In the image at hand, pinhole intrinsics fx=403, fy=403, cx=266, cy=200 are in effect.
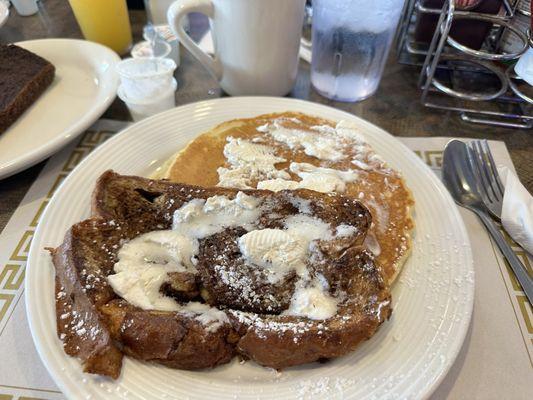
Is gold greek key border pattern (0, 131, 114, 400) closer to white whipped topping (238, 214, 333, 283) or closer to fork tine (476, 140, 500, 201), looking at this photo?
white whipped topping (238, 214, 333, 283)

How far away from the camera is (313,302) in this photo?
1002 mm

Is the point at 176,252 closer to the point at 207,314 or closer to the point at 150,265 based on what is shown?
the point at 150,265

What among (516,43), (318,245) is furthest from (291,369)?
(516,43)

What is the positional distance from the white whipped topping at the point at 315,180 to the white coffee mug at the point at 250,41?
1.91ft

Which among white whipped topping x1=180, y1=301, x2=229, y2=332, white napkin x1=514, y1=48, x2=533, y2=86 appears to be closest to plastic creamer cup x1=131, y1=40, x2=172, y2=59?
white whipped topping x1=180, y1=301, x2=229, y2=332

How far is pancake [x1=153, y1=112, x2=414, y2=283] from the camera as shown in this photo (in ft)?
4.17

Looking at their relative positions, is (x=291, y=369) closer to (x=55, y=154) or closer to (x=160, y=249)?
(x=160, y=249)

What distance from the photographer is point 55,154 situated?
5.41 feet

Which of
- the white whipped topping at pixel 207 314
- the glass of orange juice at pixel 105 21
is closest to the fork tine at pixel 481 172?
the white whipped topping at pixel 207 314

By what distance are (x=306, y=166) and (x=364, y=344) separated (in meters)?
0.61

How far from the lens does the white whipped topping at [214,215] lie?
3.75ft

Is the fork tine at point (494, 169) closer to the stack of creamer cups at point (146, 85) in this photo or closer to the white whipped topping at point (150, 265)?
the white whipped topping at point (150, 265)

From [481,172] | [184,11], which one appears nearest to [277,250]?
[481,172]

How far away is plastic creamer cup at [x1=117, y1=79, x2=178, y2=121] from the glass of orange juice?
57 cm
